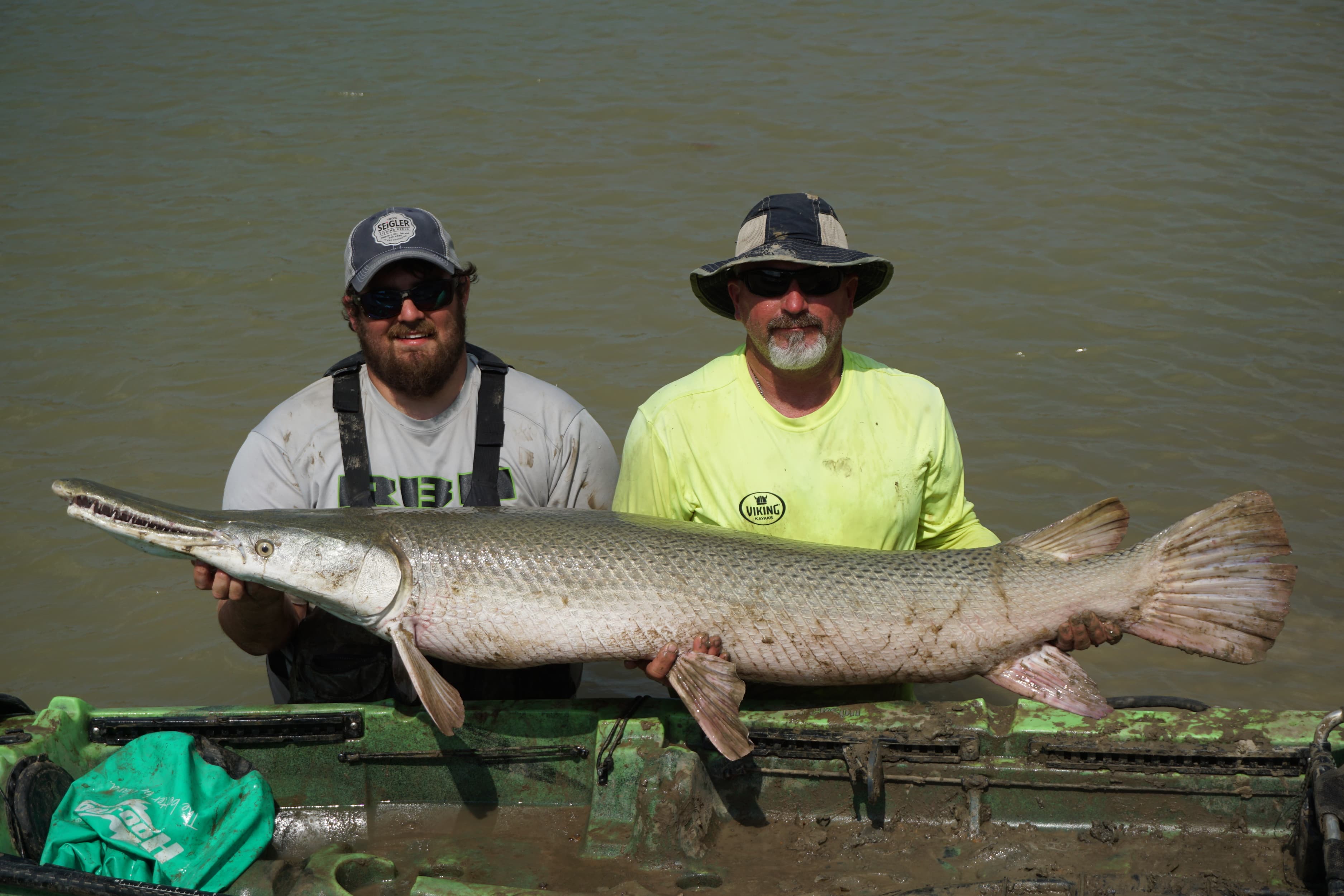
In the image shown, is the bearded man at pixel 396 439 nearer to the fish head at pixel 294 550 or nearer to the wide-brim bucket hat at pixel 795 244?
the fish head at pixel 294 550

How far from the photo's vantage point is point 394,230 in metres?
4.23

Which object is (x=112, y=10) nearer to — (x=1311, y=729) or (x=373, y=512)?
(x=373, y=512)

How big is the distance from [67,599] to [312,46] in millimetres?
9668

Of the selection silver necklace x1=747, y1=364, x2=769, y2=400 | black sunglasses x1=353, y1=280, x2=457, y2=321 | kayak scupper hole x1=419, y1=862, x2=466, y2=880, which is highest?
black sunglasses x1=353, y1=280, x2=457, y2=321

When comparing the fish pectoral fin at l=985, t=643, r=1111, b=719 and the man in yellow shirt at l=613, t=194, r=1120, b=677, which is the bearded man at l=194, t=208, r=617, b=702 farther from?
the fish pectoral fin at l=985, t=643, r=1111, b=719

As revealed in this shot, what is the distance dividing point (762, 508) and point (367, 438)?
1.46 m

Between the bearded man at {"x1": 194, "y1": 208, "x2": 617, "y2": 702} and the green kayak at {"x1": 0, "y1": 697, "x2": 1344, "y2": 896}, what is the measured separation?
0.44 m

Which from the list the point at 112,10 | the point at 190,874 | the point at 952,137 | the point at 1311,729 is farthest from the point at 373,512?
the point at 112,10

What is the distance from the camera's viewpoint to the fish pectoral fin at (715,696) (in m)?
3.46

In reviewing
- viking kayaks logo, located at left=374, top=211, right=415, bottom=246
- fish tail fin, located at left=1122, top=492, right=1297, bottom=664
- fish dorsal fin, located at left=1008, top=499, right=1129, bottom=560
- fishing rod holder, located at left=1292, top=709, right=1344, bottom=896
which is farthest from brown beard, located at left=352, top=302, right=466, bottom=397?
fishing rod holder, located at left=1292, top=709, right=1344, bottom=896

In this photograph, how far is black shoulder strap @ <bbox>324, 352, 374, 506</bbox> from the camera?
164 inches

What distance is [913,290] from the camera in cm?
855

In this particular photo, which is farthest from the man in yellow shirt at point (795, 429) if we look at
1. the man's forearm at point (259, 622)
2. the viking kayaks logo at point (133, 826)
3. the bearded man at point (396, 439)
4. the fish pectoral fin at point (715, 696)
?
Result: the viking kayaks logo at point (133, 826)

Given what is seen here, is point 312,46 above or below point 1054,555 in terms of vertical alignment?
above
